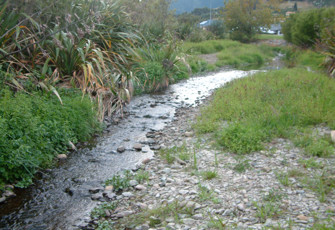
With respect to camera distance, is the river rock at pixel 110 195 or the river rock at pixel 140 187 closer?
the river rock at pixel 110 195

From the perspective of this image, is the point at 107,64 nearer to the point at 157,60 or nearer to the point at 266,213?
the point at 157,60

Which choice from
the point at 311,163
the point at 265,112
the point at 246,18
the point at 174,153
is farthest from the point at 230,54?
the point at 311,163

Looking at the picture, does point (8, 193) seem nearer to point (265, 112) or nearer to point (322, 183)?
point (322, 183)

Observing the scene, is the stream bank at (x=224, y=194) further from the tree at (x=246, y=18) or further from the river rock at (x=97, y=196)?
the tree at (x=246, y=18)

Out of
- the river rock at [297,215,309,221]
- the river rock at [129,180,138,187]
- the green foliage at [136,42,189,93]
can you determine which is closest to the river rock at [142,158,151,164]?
the river rock at [129,180,138,187]

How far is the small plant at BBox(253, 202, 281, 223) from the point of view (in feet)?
10.4

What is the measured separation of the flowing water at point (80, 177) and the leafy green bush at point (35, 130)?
23 cm

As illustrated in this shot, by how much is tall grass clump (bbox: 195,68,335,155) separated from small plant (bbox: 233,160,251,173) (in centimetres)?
40

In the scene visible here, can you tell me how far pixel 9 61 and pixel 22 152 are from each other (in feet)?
8.76

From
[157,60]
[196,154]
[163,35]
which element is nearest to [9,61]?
[196,154]

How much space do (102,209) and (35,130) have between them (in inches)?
59.0

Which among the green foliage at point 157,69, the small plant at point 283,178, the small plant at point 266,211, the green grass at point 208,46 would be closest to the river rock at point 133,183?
the small plant at point 266,211

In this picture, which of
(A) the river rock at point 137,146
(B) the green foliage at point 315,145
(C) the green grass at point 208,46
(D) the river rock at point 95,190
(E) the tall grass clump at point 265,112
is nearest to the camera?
(D) the river rock at point 95,190

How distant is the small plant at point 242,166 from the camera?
4344 mm
